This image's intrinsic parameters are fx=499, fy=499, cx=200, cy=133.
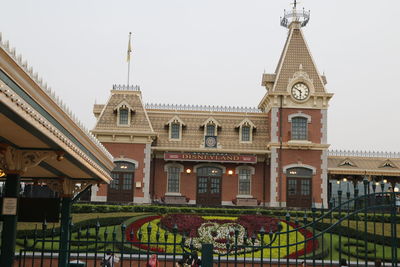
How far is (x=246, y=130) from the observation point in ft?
115

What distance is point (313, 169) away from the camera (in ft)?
109

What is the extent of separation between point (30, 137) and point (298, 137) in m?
28.0

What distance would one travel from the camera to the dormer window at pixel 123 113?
3345 centimetres

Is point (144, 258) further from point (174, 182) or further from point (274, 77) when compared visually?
point (274, 77)

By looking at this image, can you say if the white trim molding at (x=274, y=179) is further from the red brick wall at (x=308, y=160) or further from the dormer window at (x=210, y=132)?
the dormer window at (x=210, y=132)

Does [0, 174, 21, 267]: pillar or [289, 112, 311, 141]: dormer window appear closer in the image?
[0, 174, 21, 267]: pillar

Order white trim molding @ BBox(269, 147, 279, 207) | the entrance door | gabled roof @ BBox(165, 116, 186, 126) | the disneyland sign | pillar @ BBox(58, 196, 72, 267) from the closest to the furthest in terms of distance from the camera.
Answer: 1. pillar @ BBox(58, 196, 72, 267)
2. white trim molding @ BBox(269, 147, 279, 207)
3. the disneyland sign
4. the entrance door
5. gabled roof @ BBox(165, 116, 186, 126)

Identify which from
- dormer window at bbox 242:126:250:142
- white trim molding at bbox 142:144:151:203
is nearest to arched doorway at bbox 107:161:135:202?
white trim molding at bbox 142:144:151:203

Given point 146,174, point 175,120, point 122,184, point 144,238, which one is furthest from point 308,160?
point 144,238

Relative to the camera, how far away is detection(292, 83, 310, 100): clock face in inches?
1332

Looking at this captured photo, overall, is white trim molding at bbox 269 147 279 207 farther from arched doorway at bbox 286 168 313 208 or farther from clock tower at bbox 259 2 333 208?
arched doorway at bbox 286 168 313 208

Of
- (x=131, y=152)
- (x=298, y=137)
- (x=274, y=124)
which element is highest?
(x=274, y=124)

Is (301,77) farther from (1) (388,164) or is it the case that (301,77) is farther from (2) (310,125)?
(1) (388,164)

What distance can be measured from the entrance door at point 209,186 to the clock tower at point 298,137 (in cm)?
360
